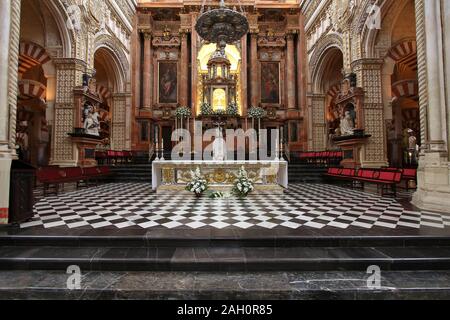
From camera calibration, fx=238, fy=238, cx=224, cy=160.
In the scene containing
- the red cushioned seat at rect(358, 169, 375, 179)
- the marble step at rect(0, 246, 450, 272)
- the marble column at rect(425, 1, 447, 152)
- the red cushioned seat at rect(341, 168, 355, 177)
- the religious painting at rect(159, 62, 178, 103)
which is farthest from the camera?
the religious painting at rect(159, 62, 178, 103)

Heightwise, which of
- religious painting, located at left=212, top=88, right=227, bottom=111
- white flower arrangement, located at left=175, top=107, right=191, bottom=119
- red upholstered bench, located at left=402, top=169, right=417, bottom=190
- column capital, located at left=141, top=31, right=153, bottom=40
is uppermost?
column capital, located at left=141, top=31, right=153, bottom=40

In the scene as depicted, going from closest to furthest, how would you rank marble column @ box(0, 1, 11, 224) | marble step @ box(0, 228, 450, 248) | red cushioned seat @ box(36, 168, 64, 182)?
marble step @ box(0, 228, 450, 248) → marble column @ box(0, 1, 11, 224) → red cushioned seat @ box(36, 168, 64, 182)

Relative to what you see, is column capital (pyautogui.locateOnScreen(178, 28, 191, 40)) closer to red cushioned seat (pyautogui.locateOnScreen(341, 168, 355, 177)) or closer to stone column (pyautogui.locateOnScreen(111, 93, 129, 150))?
stone column (pyautogui.locateOnScreen(111, 93, 129, 150))

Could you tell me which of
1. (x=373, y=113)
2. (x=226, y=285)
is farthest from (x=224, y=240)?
(x=373, y=113)

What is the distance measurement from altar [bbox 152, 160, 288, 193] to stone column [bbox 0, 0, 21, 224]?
387 centimetres

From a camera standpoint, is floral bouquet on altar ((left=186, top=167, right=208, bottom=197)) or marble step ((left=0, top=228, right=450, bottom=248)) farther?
floral bouquet on altar ((left=186, top=167, right=208, bottom=197))

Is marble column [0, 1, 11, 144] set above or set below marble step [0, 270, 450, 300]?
above

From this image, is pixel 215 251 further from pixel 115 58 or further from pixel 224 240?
pixel 115 58

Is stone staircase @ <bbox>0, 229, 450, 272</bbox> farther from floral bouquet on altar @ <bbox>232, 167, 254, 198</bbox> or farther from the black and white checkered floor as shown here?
floral bouquet on altar @ <bbox>232, 167, 254, 198</bbox>

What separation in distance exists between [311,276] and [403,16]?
11741 mm

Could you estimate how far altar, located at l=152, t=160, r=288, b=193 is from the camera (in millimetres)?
7555

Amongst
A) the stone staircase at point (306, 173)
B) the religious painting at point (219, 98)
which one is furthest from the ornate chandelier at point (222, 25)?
the religious painting at point (219, 98)

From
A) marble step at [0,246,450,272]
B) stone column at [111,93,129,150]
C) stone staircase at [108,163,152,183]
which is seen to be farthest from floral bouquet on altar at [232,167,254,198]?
stone column at [111,93,129,150]

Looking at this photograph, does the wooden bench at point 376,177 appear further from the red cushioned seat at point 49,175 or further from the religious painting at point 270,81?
the red cushioned seat at point 49,175
